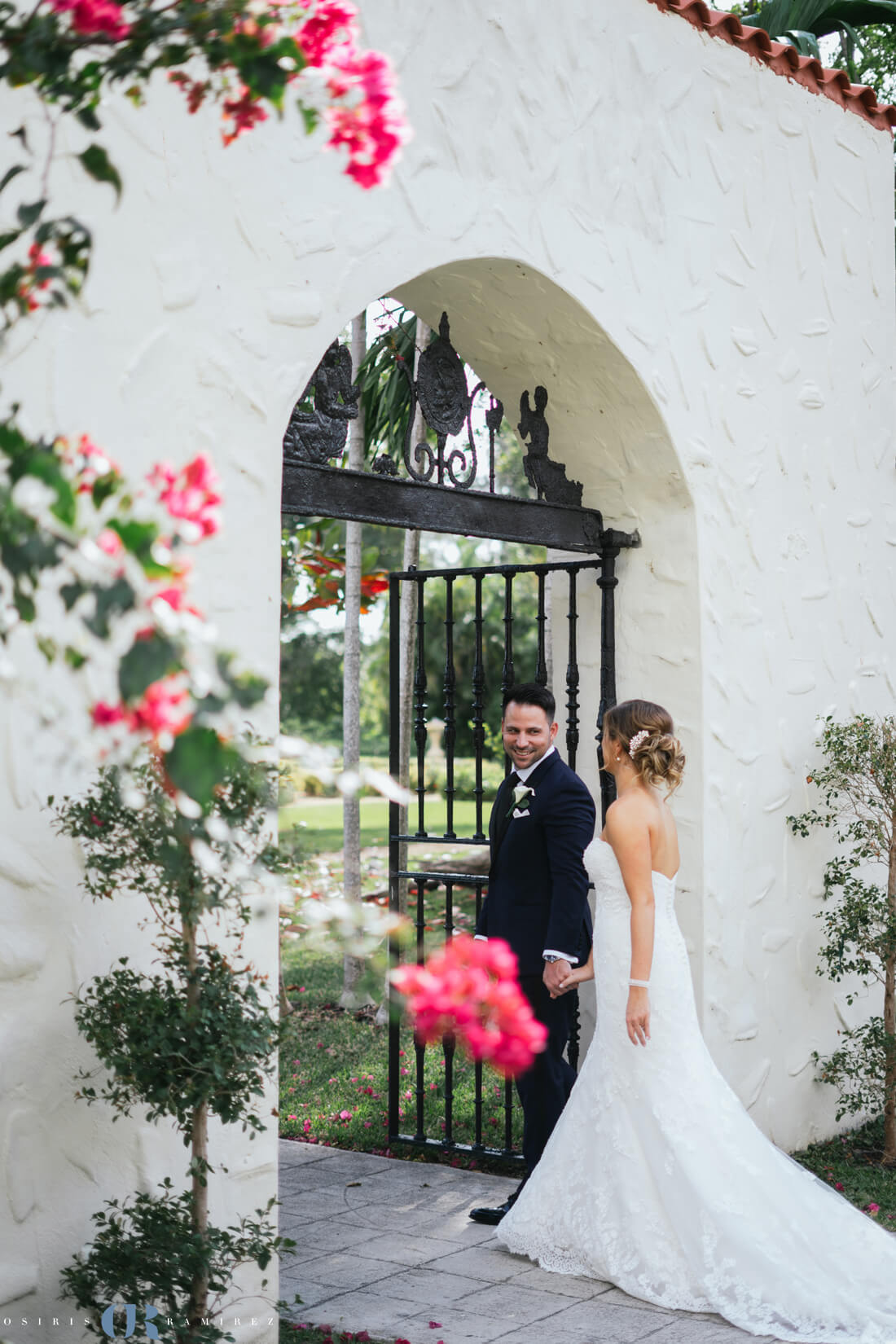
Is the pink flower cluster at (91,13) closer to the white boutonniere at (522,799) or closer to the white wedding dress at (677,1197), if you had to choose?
the white wedding dress at (677,1197)

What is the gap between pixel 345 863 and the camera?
27.5 feet

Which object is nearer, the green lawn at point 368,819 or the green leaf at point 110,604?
the green leaf at point 110,604

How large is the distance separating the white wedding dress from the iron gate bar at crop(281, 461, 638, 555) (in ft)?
3.83

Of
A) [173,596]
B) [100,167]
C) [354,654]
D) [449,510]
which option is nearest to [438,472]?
[449,510]

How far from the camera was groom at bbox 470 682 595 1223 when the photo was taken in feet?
14.8

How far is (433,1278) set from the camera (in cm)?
412

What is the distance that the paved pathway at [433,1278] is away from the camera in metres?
3.69

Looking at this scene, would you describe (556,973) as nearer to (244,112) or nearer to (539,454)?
(539,454)

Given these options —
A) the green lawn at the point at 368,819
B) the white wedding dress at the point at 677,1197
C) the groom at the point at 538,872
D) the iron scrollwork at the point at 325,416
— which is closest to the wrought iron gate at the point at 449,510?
the iron scrollwork at the point at 325,416

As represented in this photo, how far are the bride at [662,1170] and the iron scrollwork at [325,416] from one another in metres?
A: 1.20

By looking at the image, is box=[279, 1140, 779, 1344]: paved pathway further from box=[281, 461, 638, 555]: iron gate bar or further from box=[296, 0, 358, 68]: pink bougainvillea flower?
box=[296, 0, 358, 68]: pink bougainvillea flower

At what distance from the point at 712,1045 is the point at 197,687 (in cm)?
419

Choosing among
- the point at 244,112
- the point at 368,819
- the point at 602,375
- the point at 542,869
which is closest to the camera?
the point at 244,112

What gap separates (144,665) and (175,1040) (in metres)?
1.77
